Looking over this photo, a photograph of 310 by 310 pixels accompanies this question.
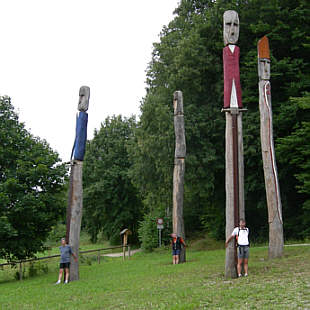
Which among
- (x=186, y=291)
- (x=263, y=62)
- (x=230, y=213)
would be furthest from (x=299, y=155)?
(x=186, y=291)

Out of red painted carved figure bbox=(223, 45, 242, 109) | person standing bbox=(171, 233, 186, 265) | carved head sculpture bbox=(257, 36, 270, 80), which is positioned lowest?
person standing bbox=(171, 233, 186, 265)

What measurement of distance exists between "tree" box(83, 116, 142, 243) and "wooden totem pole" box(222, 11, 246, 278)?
22.8 metres

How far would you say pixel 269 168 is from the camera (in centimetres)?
1326

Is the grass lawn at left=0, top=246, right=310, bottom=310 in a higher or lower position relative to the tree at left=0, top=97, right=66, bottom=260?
lower

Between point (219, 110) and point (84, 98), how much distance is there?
27.9ft

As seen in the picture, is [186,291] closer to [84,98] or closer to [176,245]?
[176,245]

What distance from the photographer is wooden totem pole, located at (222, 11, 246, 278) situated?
10391mm

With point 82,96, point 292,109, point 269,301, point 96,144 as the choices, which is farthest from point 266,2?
point 96,144

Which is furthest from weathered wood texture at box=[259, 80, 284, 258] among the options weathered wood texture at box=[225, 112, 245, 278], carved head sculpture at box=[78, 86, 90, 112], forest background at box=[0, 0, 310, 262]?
carved head sculpture at box=[78, 86, 90, 112]

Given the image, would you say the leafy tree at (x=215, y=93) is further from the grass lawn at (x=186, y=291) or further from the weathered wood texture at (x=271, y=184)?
the grass lawn at (x=186, y=291)

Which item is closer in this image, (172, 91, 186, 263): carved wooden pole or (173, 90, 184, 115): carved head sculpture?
(172, 91, 186, 263): carved wooden pole

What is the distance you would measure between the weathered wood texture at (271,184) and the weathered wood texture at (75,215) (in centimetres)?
645

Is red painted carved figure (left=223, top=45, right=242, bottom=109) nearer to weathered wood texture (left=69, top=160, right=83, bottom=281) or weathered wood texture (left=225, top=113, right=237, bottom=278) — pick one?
weathered wood texture (left=225, top=113, right=237, bottom=278)

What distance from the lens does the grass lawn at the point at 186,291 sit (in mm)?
7035
